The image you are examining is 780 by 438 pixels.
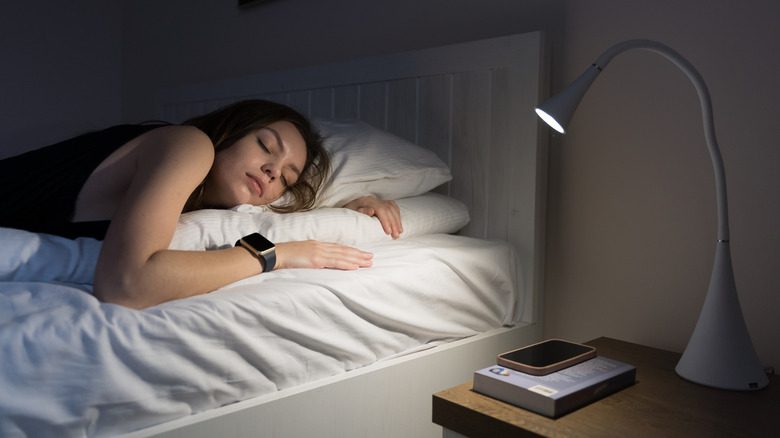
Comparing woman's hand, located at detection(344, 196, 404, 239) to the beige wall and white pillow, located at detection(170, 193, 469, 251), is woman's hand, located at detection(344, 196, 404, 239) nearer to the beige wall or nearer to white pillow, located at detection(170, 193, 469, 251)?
white pillow, located at detection(170, 193, 469, 251)

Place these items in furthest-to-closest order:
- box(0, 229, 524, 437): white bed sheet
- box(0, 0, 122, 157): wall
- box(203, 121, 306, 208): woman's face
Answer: box(0, 0, 122, 157): wall, box(203, 121, 306, 208): woman's face, box(0, 229, 524, 437): white bed sheet

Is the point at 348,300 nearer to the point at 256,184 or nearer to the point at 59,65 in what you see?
the point at 256,184

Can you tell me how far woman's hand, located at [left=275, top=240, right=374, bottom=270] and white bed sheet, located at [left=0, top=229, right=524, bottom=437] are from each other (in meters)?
0.03

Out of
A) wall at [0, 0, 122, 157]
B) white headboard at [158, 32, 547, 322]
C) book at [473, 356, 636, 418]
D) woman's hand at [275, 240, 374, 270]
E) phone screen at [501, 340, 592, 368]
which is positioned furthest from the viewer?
wall at [0, 0, 122, 157]

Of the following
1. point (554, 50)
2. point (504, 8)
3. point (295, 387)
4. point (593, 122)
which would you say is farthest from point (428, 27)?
point (295, 387)

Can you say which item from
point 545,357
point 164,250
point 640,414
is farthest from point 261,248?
point 640,414

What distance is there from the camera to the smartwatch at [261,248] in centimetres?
101

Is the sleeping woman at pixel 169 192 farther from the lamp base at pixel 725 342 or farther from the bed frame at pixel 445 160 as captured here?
the lamp base at pixel 725 342

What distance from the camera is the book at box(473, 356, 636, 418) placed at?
83cm

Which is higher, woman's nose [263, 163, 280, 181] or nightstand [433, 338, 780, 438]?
woman's nose [263, 163, 280, 181]

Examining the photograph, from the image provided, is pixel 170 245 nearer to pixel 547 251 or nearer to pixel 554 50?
pixel 547 251

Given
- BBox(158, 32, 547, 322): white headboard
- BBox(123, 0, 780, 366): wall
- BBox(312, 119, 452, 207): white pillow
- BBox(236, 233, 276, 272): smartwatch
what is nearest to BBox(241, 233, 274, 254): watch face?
BBox(236, 233, 276, 272): smartwatch

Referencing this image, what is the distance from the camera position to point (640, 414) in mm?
846

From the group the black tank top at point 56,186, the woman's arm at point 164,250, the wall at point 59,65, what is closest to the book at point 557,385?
the woman's arm at point 164,250
